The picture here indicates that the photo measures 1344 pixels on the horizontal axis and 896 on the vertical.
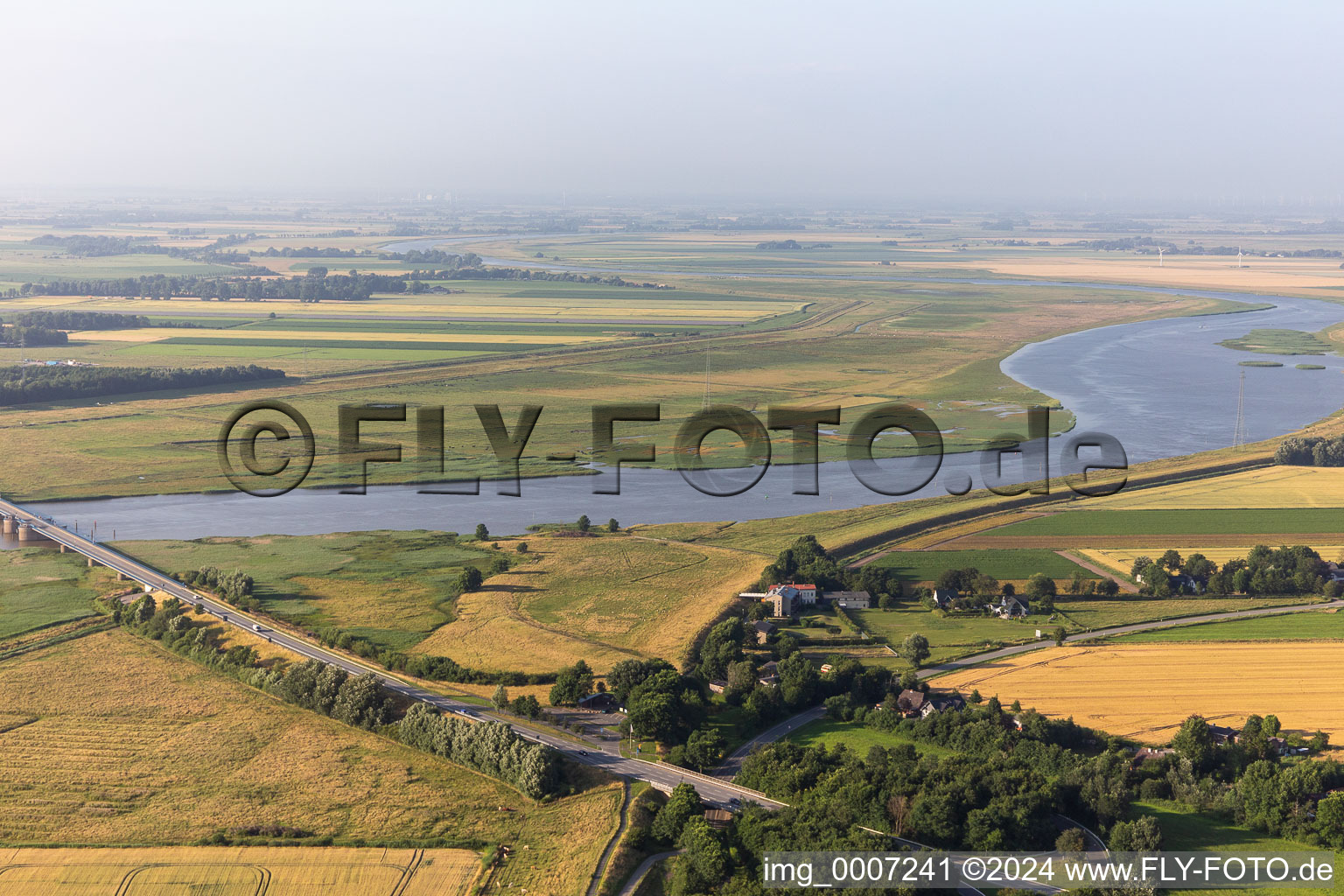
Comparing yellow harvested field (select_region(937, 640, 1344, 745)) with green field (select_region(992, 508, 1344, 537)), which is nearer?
yellow harvested field (select_region(937, 640, 1344, 745))

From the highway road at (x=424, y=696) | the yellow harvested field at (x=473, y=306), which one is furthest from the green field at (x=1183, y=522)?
the yellow harvested field at (x=473, y=306)

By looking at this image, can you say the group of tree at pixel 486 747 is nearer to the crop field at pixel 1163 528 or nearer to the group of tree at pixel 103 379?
the crop field at pixel 1163 528

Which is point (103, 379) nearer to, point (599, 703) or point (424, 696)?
point (424, 696)

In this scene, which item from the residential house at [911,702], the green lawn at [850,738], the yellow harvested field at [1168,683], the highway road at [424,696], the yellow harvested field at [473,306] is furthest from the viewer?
the yellow harvested field at [473,306]

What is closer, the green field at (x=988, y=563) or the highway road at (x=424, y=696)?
the highway road at (x=424, y=696)

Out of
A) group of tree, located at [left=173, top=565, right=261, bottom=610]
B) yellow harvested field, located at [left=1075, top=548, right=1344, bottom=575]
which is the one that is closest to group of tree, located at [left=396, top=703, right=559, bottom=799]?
group of tree, located at [left=173, top=565, right=261, bottom=610]

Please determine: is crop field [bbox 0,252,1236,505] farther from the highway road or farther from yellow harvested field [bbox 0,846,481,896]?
yellow harvested field [bbox 0,846,481,896]
